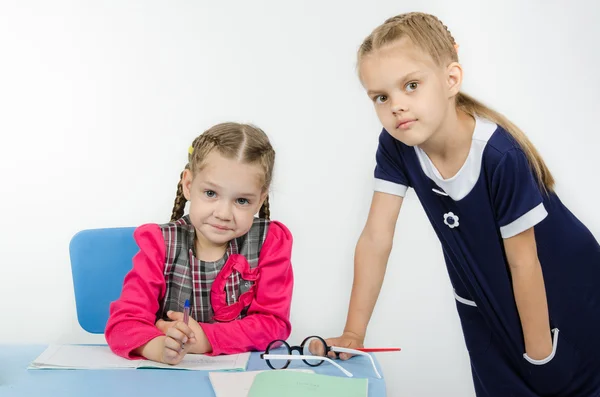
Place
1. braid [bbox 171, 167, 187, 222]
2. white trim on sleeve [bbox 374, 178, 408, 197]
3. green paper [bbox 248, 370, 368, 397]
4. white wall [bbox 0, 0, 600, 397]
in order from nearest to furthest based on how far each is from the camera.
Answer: green paper [bbox 248, 370, 368, 397] → white trim on sleeve [bbox 374, 178, 408, 197] → braid [bbox 171, 167, 187, 222] → white wall [bbox 0, 0, 600, 397]

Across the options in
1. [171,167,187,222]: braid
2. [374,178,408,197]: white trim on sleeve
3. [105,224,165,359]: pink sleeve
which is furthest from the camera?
[171,167,187,222]: braid

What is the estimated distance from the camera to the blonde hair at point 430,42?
152 cm

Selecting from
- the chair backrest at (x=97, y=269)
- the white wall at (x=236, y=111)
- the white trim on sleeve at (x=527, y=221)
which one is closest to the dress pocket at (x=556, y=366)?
the white trim on sleeve at (x=527, y=221)

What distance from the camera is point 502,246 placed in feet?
5.41

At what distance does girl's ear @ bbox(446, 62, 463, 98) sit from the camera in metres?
1.56

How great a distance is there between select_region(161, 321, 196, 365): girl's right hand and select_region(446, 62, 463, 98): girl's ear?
710mm

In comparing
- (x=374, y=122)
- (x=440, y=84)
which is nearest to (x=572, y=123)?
(x=374, y=122)

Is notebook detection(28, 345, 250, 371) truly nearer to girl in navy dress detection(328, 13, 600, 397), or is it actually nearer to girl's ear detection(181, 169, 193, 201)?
girl in navy dress detection(328, 13, 600, 397)

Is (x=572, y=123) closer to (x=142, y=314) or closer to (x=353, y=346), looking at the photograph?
(x=353, y=346)

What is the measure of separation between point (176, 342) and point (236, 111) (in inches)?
54.4

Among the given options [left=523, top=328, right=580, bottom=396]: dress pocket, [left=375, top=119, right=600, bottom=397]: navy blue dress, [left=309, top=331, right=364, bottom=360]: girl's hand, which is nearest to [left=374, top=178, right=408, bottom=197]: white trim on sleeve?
[left=375, top=119, right=600, bottom=397]: navy blue dress

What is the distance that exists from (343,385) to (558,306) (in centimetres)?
63

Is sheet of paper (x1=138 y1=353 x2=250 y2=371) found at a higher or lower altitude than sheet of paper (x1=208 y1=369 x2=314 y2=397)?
lower

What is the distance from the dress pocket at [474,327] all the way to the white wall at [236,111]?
94 cm
